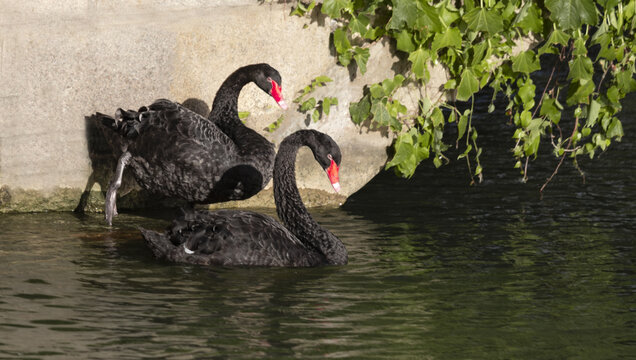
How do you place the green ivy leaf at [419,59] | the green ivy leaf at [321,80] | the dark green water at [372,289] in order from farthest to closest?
the green ivy leaf at [321,80] → the green ivy leaf at [419,59] → the dark green water at [372,289]

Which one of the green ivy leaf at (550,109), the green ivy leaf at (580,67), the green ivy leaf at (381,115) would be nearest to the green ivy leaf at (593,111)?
the green ivy leaf at (550,109)

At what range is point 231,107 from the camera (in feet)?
28.5

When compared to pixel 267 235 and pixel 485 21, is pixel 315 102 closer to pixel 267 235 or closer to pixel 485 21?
pixel 485 21

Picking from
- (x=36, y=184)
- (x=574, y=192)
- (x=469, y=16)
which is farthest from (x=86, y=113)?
(x=574, y=192)

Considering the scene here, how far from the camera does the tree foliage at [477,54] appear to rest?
8.59 meters

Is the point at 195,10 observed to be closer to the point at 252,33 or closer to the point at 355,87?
the point at 252,33

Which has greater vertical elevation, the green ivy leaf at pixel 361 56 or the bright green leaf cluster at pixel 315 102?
the green ivy leaf at pixel 361 56

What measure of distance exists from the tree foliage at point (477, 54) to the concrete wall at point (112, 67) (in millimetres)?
289

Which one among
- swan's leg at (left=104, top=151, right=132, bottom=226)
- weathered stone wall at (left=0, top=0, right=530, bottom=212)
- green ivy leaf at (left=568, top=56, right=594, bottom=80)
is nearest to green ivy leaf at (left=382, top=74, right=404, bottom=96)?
weathered stone wall at (left=0, top=0, right=530, bottom=212)

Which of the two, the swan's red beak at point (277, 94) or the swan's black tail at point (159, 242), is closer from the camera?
the swan's black tail at point (159, 242)

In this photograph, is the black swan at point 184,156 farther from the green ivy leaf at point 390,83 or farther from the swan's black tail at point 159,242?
the green ivy leaf at point 390,83

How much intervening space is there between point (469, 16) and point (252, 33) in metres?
1.78

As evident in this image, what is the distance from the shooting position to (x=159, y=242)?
24.0 ft

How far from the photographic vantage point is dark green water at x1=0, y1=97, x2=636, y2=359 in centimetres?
552
